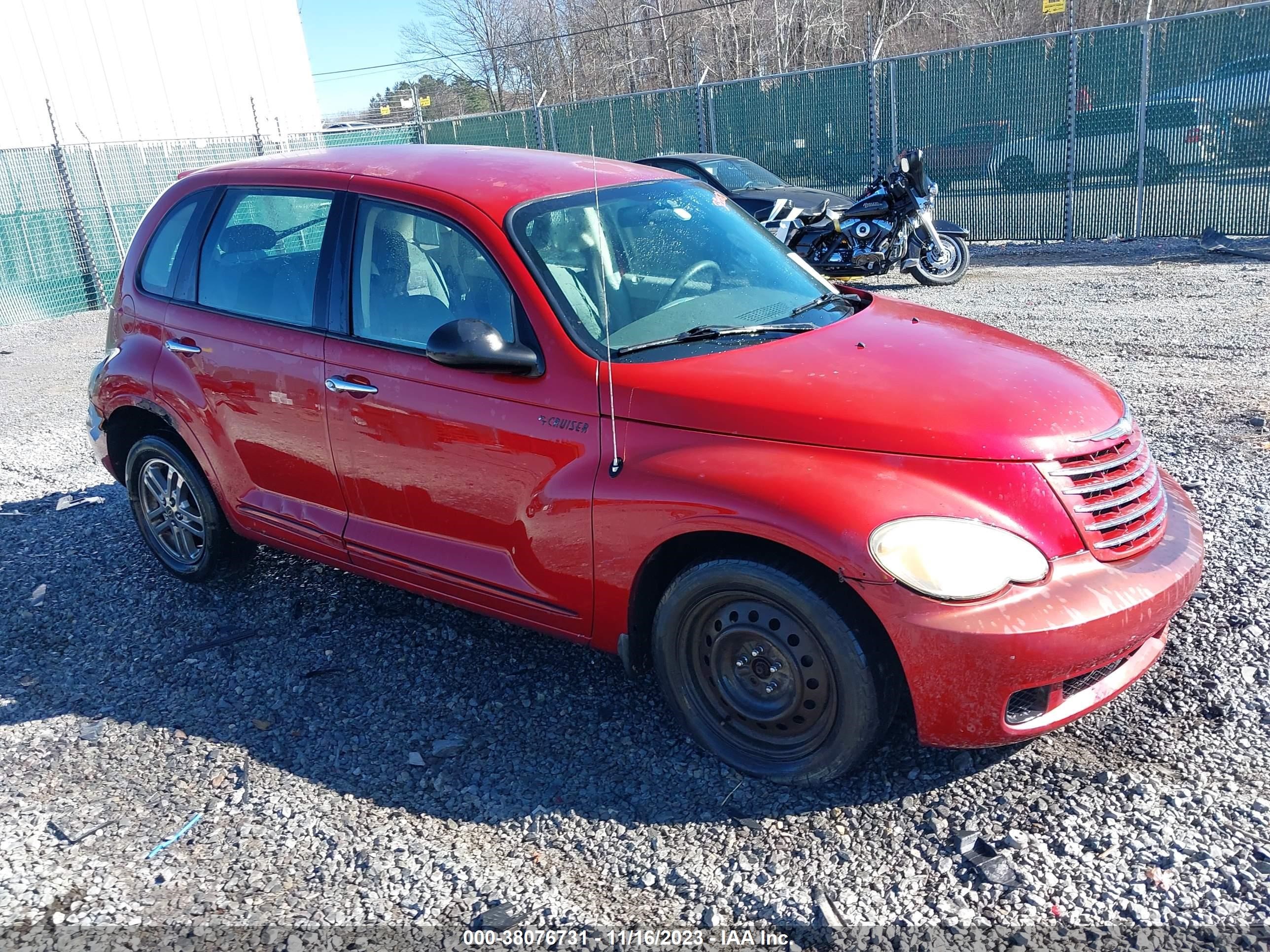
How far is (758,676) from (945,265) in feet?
32.1

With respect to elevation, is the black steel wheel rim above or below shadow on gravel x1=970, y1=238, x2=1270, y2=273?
above

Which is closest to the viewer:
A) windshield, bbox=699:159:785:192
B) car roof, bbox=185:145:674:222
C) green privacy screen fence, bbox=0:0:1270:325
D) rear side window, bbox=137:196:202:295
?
car roof, bbox=185:145:674:222

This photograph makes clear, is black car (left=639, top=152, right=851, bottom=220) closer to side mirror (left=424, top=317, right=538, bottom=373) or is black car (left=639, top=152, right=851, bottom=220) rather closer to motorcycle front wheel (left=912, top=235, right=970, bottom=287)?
motorcycle front wheel (left=912, top=235, right=970, bottom=287)

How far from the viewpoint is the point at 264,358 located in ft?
13.3

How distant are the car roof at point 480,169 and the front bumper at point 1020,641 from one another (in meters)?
2.04

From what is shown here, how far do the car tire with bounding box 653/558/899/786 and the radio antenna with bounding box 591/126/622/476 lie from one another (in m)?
0.44

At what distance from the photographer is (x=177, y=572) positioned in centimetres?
488

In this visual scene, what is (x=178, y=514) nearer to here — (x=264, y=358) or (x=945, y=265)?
(x=264, y=358)

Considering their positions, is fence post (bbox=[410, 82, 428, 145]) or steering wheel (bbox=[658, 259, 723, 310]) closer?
steering wheel (bbox=[658, 259, 723, 310])

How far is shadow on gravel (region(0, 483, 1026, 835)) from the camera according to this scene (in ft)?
10.4

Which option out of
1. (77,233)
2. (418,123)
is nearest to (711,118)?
(418,123)

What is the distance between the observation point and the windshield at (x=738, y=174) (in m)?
12.6

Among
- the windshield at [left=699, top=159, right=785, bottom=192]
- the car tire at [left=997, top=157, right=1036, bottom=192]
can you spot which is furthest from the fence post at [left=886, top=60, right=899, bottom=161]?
the windshield at [left=699, top=159, right=785, bottom=192]

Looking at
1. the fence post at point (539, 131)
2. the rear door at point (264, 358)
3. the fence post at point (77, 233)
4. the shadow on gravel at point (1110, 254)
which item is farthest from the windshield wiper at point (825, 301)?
the fence post at point (539, 131)
